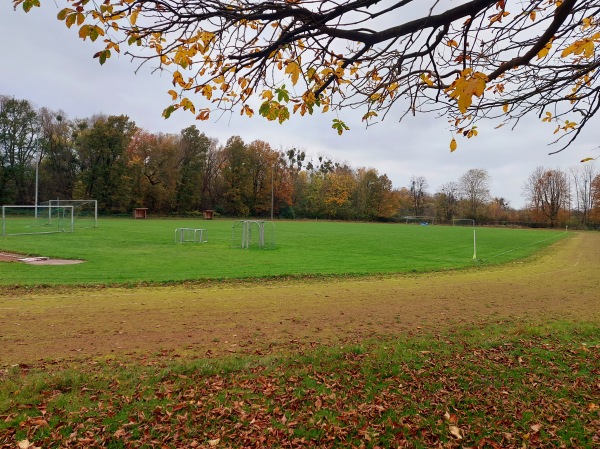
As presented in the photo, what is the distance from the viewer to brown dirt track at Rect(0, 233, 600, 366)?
568cm

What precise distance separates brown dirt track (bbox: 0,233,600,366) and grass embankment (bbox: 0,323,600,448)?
2.41 ft

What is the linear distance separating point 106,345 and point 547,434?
547cm

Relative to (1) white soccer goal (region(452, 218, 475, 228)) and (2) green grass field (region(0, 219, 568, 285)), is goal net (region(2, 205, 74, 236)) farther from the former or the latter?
(1) white soccer goal (region(452, 218, 475, 228))

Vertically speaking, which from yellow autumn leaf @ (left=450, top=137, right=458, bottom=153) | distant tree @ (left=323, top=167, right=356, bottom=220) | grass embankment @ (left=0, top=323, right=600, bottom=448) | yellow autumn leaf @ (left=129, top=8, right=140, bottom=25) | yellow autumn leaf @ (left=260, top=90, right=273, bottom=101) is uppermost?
distant tree @ (left=323, top=167, right=356, bottom=220)

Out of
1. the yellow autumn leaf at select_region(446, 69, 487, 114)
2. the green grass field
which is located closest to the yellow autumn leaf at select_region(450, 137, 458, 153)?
the yellow autumn leaf at select_region(446, 69, 487, 114)

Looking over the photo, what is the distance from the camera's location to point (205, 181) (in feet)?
247

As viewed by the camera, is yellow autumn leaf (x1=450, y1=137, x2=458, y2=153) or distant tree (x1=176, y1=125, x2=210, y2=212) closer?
yellow autumn leaf (x1=450, y1=137, x2=458, y2=153)

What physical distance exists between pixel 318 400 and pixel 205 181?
74.6 meters

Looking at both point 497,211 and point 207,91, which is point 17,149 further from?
point 497,211

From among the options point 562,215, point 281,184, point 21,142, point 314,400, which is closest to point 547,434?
point 314,400

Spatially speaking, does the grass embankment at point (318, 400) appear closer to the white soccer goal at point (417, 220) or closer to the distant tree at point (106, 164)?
the distant tree at point (106, 164)

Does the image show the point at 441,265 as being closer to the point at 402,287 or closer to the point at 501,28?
the point at 402,287

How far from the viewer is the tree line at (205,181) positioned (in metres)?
58.3

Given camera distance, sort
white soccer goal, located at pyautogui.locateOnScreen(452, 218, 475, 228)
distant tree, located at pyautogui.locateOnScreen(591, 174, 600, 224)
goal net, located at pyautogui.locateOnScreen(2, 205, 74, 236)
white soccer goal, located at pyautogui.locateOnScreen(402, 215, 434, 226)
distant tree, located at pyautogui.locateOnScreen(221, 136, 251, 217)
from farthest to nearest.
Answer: white soccer goal, located at pyautogui.locateOnScreen(402, 215, 434, 226) → white soccer goal, located at pyautogui.locateOnScreen(452, 218, 475, 228) → distant tree, located at pyautogui.locateOnScreen(221, 136, 251, 217) → distant tree, located at pyautogui.locateOnScreen(591, 174, 600, 224) → goal net, located at pyautogui.locateOnScreen(2, 205, 74, 236)
